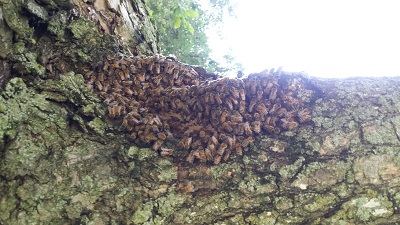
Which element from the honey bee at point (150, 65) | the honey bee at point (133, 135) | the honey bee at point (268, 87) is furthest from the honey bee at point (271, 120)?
the honey bee at point (150, 65)

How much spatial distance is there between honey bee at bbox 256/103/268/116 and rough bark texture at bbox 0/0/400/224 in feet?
0.81

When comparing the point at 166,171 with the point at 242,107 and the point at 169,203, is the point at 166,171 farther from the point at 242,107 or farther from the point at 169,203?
the point at 242,107

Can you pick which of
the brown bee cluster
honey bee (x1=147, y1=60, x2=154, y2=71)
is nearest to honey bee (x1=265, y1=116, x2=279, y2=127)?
the brown bee cluster

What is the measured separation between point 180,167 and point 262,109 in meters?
0.88

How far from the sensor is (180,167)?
2.61 meters

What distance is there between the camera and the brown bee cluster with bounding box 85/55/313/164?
274cm

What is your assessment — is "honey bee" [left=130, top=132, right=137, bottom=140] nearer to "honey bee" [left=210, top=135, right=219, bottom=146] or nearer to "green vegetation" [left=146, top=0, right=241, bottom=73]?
"honey bee" [left=210, top=135, right=219, bottom=146]

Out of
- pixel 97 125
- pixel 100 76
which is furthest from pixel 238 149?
pixel 100 76

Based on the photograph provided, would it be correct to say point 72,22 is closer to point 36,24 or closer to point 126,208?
point 36,24

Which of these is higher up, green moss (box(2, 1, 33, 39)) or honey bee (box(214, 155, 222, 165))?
green moss (box(2, 1, 33, 39))

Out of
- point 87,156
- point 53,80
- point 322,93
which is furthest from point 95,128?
point 322,93

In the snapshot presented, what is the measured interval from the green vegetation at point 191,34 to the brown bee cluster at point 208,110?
4.69 m

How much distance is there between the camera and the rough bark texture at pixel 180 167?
2.27 m

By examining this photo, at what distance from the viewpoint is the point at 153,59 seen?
147 inches
